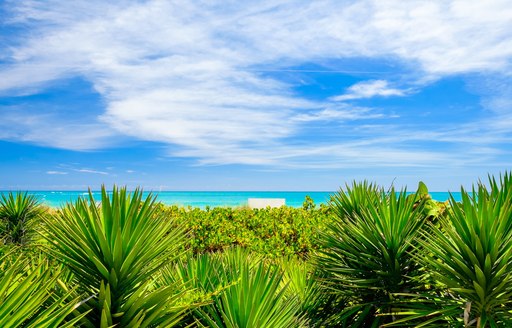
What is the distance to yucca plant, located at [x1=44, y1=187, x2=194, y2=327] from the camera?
1808 mm

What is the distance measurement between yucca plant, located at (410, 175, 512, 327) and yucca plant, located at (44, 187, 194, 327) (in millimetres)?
1291

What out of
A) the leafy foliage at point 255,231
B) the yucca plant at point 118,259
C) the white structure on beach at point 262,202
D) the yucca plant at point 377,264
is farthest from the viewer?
the white structure on beach at point 262,202

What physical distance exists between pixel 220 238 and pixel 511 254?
18.7ft

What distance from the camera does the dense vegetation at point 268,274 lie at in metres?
1.81

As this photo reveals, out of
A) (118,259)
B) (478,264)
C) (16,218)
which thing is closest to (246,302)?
(118,259)

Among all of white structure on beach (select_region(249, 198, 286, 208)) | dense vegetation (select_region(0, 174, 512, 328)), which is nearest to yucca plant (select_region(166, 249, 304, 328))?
dense vegetation (select_region(0, 174, 512, 328))

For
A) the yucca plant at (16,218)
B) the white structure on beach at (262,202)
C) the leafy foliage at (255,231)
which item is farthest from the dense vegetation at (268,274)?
the white structure on beach at (262,202)

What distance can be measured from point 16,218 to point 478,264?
13.8ft

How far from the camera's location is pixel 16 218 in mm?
4633

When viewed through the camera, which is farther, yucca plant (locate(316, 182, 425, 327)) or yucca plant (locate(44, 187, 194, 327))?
yucca plant (locate(316, 182, 425, 327))

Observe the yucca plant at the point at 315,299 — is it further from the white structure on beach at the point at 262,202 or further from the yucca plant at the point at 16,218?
the white structure on beach at the point at 262,202

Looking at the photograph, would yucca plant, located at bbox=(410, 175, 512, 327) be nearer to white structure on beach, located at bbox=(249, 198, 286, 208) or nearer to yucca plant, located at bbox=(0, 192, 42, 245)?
yucca plant, located at bbox=(0, 192, 42, 245)

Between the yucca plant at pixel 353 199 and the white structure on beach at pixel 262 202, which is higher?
the white structure on beach at pixel 262 202

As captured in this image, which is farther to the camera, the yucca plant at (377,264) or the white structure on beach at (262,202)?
the white structure on beach at (262,202)
